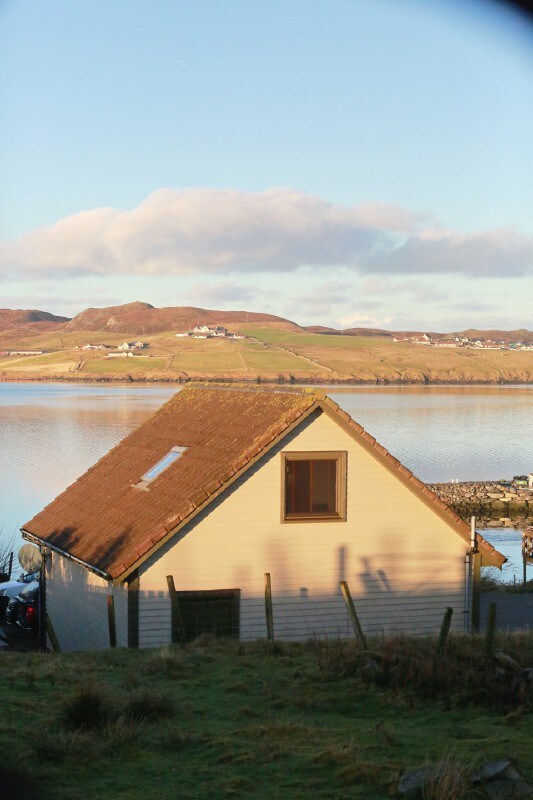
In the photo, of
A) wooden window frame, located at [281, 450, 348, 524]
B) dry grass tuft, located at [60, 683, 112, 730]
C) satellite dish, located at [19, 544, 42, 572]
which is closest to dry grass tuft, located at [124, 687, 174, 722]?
dry grass tuft, located at [60, 683, 112, 730]

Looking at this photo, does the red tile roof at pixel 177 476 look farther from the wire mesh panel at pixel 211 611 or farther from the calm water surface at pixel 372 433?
the calm water surface at pixel 372 433

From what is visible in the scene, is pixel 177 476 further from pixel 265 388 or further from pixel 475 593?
pixel 475 593

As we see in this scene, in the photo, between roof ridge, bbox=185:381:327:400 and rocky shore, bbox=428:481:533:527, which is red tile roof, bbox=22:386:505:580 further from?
rocky shore, bbox=428:481:533:527

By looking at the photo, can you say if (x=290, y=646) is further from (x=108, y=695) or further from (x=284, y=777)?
(x=284, y=777)

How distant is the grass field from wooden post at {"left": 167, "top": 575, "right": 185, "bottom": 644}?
2.02 metres

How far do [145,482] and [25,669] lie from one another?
7.71 m

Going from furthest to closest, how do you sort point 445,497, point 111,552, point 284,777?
point 445,497 < point 111,552 < point 284,777

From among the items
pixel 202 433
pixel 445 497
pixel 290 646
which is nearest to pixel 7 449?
pixel 445 497

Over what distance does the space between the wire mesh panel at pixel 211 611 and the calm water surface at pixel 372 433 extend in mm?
21790

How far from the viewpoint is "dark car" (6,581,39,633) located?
1889 cm

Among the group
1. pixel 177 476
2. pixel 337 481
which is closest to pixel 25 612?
pixel 177 476

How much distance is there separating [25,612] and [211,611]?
4390 millimetres

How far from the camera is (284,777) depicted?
314 inches

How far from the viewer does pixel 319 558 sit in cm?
1727
